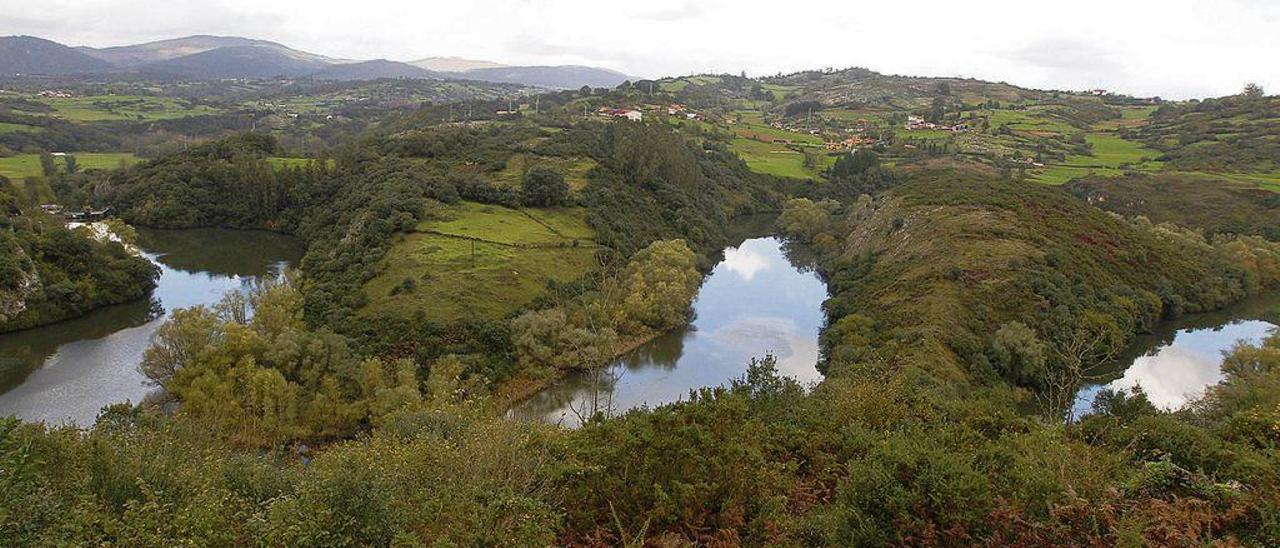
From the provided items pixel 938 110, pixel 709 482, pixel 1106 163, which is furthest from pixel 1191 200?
pixel 709 482

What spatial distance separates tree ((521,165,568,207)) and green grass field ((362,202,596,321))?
137cm

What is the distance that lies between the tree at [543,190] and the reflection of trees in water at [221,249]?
24181 mm

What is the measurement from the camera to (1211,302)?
53375mm

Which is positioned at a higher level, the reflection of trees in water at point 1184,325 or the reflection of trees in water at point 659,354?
the reflection of trees in water at point 1184,325

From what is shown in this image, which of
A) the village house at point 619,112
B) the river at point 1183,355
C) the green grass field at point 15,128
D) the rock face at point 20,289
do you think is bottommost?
the river at point 1183,355

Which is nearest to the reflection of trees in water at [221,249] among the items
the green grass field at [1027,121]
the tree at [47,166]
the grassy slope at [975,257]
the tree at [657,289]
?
the tree at [47,166]

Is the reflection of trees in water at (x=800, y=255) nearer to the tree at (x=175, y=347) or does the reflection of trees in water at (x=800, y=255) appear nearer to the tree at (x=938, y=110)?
the tree at (x=175, y=347)

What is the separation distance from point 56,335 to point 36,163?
7957 centimetres

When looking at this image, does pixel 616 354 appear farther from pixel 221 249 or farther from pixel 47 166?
pixel 47 166

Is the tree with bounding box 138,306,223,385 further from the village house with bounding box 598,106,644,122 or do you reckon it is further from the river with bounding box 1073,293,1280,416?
the village house with bounding box 598,106,644,122

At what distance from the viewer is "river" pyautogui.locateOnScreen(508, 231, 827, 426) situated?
3691 cm

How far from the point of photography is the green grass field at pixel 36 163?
92000 millimetres


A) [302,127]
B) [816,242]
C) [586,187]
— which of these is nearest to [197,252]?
[586,187]

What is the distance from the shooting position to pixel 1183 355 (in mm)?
46938
